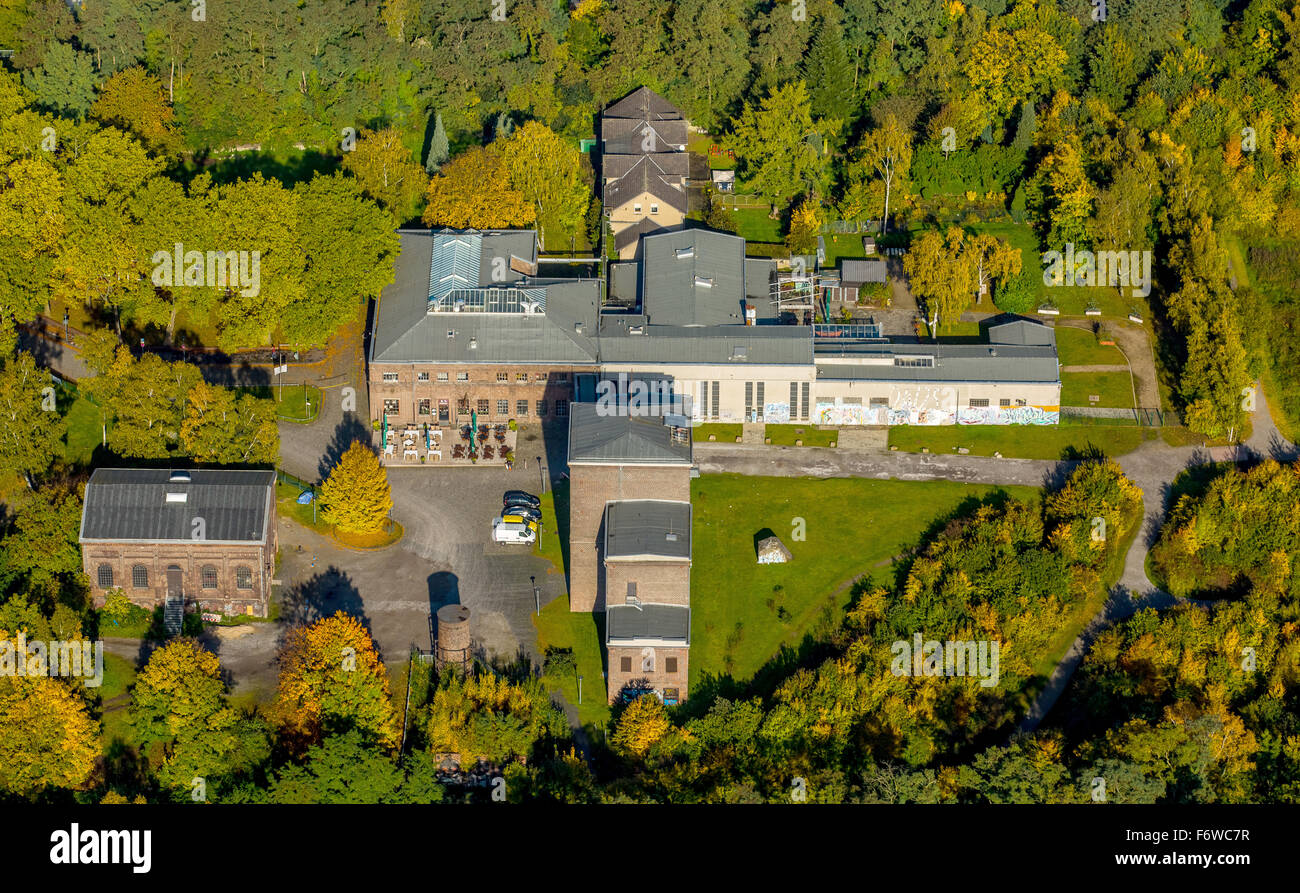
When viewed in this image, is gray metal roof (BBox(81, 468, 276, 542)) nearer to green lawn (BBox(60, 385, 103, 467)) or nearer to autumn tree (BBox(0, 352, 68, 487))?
autumn tree (BBox(0, 352, 68, 487))

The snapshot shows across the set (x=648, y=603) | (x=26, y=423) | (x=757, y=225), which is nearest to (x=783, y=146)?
(x=757, y=225)

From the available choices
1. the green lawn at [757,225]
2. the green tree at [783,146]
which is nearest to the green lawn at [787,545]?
the green lawn at [757,225]

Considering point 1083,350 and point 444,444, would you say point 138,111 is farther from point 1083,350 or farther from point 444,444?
point 1083,350

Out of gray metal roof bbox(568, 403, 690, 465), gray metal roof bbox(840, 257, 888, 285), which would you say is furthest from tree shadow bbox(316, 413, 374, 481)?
gray metal roof bbox(840, 257, 888, 285)

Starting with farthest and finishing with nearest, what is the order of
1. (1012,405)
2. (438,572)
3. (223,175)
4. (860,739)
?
1. (223,175)
2. (1012,405)
3. (438,572)
4. (860,739)

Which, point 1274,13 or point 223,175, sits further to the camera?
point 1274,13
